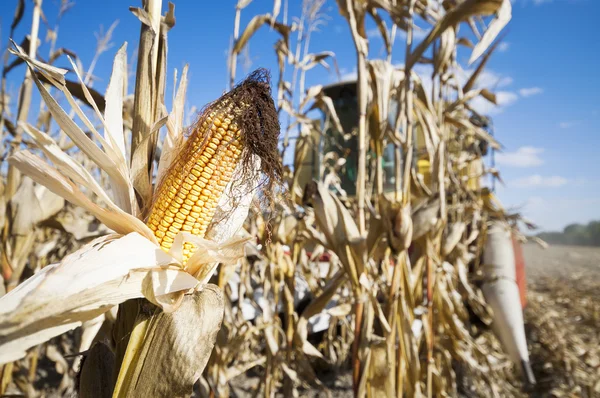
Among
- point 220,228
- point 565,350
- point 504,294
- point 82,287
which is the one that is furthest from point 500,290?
point 82,287

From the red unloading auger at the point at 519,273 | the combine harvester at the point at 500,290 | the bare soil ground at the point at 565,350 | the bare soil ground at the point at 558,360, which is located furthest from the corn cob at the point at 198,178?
the red unloading auger at the point at 519,273

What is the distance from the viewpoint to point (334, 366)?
2898 millimetres

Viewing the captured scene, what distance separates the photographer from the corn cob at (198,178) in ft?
2.46

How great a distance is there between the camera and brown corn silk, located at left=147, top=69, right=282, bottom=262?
2.46ft

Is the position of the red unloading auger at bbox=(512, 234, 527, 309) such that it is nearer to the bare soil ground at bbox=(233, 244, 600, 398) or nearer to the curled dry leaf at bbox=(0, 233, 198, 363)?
the bare soil ground at bbox=(233, 244, 600, 398)

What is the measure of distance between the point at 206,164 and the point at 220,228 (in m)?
0.18

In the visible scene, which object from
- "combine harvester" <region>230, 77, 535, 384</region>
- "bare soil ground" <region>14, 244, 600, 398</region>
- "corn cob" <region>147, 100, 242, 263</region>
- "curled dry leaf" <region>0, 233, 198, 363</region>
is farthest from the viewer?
"combine harvester" <region>230, 77, 535, 384</region>

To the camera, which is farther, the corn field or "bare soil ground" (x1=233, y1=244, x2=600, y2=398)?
"bare soil ground" (x1=233, y1=244, x2=600, y2=398)

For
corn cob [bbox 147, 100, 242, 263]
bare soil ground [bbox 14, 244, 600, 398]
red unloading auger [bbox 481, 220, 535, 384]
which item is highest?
corn cob [bbox 147, 100, 242, 263]

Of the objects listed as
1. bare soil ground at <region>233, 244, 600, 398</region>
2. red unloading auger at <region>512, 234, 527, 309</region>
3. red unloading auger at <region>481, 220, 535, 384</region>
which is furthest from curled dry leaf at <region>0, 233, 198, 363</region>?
red unloading auger at <region>512, 234, 527, 309</region>

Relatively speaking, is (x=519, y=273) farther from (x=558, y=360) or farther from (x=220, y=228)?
(x=220, y=228)

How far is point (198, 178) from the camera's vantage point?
755mm

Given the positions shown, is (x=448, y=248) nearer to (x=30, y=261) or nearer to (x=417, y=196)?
(x=417, y=196)

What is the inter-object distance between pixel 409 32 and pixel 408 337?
1.59 m
